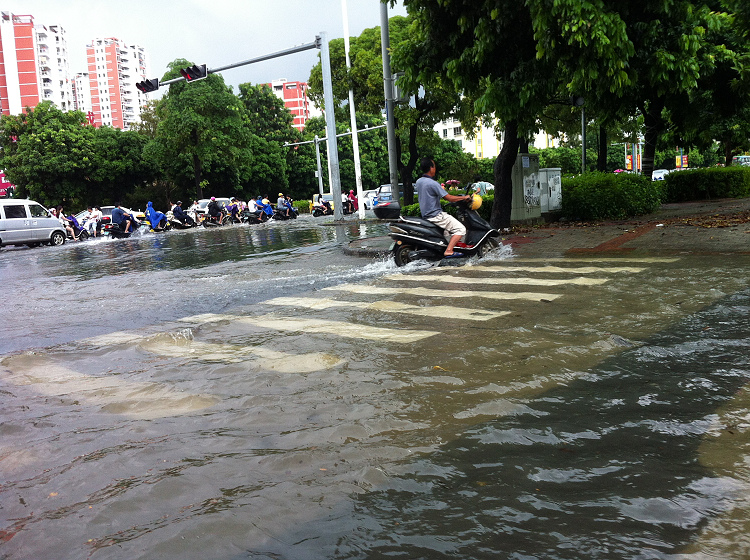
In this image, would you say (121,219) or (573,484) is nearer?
(573,484)

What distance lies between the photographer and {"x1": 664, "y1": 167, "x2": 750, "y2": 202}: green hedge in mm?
27341

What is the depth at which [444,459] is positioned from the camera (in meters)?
3.55

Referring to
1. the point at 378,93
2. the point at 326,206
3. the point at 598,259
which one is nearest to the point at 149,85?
the point at 378,93

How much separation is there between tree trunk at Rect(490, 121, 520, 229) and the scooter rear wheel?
16.7ft

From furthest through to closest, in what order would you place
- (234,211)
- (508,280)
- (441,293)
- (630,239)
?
(234,211)
(630,239)
(508,280)
(441,293)

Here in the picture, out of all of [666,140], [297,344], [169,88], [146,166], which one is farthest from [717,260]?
[146,166]

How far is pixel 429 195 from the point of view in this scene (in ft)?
36.8

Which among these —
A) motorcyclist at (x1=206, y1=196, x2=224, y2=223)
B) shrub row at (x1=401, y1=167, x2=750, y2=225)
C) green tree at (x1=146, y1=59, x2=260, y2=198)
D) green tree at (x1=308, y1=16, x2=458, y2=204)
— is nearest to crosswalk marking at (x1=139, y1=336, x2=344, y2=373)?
shrub row at (x1=401, y1=167, x2=750, y2=225)

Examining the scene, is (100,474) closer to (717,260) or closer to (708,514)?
(708,514)

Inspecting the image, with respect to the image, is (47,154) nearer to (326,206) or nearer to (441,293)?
(326,206)

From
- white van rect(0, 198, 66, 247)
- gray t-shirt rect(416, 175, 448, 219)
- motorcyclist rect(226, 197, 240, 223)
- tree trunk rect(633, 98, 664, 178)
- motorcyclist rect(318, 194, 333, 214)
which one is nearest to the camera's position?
gray t-shirt rect(416, 175, 448, 219)

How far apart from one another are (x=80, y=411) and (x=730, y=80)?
18.0m

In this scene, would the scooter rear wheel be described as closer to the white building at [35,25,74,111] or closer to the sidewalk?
the sidewalk

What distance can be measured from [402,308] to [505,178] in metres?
9.45
